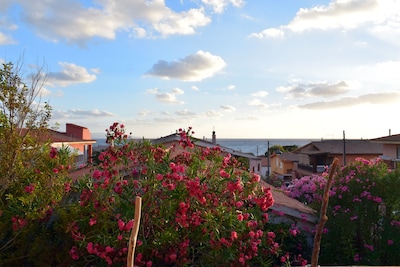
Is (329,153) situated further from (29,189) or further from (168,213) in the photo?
(29,189)

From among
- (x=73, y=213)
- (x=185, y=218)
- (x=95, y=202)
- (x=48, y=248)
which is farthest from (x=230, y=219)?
(x=48, y=248)

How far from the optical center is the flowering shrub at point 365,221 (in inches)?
325

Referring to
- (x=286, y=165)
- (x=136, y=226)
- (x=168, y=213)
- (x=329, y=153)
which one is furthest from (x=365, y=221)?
(x=286, y=165)

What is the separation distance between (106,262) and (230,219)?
74.5 inches

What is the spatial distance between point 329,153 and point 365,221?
3171 cm

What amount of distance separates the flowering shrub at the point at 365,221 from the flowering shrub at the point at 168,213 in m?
3.08

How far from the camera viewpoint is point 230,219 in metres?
5.65

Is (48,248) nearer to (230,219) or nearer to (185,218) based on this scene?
(185,218)

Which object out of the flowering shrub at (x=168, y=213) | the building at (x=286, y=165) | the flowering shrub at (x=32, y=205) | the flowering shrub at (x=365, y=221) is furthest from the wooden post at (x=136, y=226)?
the building at (x=286, y=165)

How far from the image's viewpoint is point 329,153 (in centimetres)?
3903

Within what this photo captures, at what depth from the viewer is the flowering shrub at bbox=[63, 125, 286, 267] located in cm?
547

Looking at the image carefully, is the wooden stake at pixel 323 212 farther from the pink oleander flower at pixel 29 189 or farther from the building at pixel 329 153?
the building at pixel 329 153

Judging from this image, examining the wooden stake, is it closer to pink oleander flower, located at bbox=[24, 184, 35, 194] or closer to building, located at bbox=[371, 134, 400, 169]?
pink oleander flower, located at bbox=[24, 184, 35, 194]

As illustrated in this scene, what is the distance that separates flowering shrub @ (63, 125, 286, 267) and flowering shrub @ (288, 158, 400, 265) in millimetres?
3079
